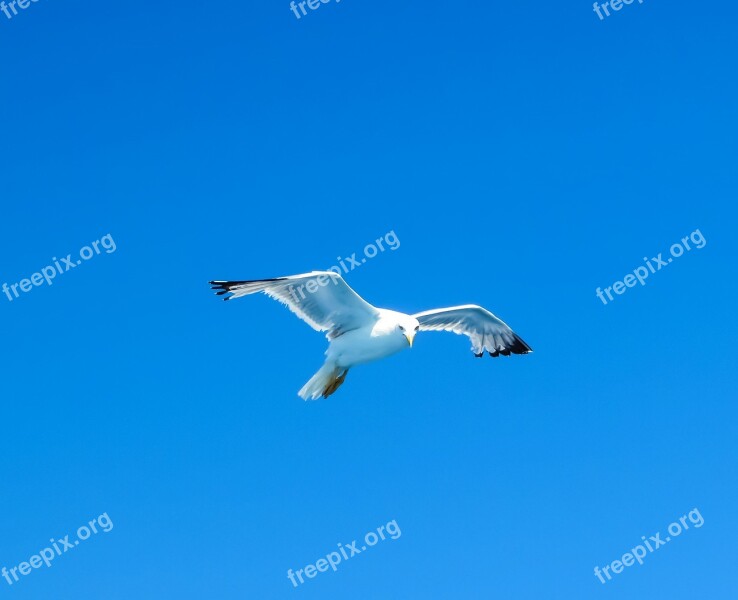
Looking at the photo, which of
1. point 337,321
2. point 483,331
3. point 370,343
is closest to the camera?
point 370,343

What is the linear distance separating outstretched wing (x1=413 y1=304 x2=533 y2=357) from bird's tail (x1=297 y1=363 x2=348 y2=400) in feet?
10.1

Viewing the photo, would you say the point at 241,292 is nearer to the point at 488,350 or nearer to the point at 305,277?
the point at 305,277

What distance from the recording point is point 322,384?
45.6 feet

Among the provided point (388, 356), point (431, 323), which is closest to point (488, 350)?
point (431, 323)

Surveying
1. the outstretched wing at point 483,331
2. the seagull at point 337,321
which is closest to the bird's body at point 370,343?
the seagull at point 337,321

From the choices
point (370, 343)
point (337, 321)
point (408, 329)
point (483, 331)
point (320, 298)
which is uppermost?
point (320, 298)

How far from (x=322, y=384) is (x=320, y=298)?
1.40m

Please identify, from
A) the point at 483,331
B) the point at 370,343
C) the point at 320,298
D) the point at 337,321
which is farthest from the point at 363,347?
the point at 483,331

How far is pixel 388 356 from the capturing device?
13.8 m

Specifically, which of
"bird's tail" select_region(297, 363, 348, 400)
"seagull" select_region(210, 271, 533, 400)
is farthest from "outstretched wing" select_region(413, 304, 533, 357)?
"bird's tail" select_region(297, 363, 348, 400)

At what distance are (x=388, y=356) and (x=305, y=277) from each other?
A: 6.23 feet

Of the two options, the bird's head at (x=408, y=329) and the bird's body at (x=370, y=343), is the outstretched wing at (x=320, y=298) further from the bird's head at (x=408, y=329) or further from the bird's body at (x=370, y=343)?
the bird's head at (x=408, y=329)

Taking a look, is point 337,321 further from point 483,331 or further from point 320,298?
point 483,331

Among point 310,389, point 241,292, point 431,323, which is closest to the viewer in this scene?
point 241,292
